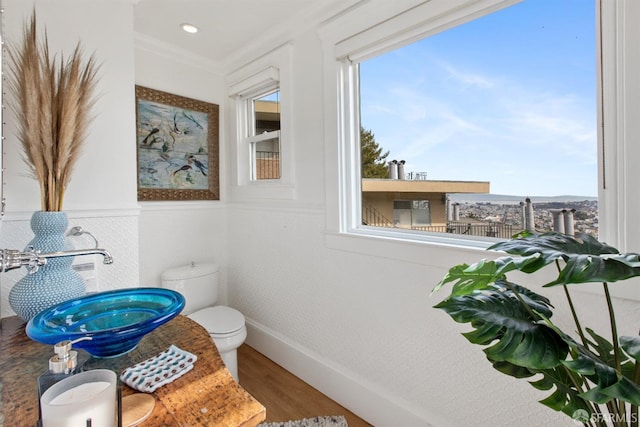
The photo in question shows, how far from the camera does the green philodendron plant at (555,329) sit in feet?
1.86

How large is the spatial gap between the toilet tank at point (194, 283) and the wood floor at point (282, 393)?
1.72 ft

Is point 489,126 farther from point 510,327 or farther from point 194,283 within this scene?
point 194,283

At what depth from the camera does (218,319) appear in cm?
202

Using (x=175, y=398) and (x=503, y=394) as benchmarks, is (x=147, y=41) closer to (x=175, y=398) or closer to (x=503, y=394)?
(x=175, y=398)

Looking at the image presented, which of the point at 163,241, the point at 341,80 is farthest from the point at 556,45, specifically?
the point at 163,241

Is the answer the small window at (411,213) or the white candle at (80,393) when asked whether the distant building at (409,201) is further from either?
the white candle at (80,393)

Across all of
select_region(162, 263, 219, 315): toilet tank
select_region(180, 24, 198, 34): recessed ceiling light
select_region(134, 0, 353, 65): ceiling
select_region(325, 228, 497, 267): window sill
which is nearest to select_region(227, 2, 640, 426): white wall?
select_region(325, 228, 497, 267): window sill

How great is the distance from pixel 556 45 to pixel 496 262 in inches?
40.0

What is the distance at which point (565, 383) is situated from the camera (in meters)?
0.77

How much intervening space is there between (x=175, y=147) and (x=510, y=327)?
2.43 metres

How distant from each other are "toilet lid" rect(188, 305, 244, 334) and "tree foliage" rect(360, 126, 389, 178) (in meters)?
1.22

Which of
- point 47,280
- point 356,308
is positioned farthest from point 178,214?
point 356,308

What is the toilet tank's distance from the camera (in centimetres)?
221

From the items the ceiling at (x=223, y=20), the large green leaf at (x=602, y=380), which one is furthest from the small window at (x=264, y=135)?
the large green leaf at (x=602, y=380)
